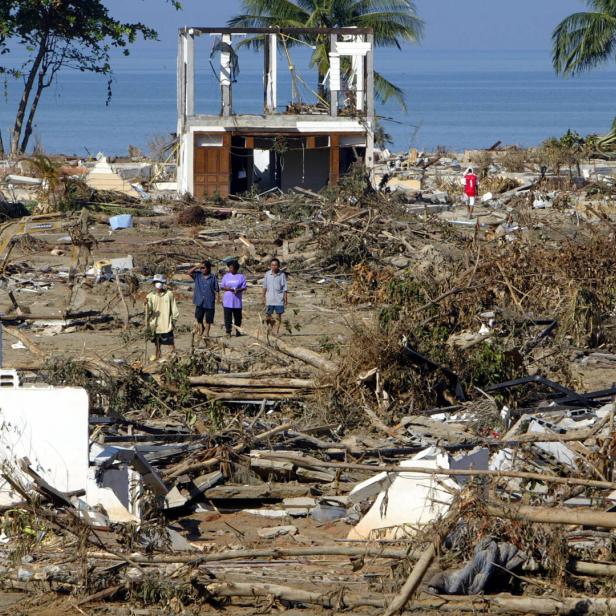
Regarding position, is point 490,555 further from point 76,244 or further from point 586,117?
point 586,117

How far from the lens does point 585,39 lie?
1613 inches

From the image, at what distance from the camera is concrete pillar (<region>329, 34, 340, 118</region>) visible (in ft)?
105

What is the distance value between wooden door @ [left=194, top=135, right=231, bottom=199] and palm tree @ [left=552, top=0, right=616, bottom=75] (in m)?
15.0

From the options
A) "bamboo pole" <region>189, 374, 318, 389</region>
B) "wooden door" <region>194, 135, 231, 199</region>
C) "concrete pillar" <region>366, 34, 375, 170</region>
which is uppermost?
"concrete pillar" <region>366, 34, 375, 170</region>

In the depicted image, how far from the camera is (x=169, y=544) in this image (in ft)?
27.6

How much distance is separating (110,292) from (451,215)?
40.7 ft


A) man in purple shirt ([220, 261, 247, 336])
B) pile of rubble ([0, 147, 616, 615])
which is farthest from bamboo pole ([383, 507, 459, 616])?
man in purple shirt ([220, 261, 247, 336])

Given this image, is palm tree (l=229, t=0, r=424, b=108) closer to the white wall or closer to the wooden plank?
the wooden plank

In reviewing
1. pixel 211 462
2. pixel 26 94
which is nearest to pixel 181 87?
pixel 26 94

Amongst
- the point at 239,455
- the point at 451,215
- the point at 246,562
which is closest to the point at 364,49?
the point at 451,215

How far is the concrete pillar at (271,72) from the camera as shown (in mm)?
33750

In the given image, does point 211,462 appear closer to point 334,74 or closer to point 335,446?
point 335,446

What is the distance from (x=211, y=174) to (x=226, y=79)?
8.71 ft

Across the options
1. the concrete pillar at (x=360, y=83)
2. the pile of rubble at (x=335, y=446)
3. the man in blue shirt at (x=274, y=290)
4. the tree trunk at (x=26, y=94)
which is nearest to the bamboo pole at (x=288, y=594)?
the pile of rubble at (x=335, y=446)
